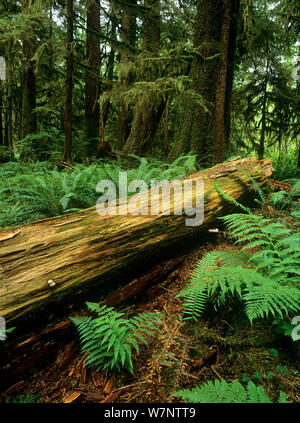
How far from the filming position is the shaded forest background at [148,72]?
4.78 meters

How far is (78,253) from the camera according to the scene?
81.7 inches

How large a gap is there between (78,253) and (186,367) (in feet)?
4.17

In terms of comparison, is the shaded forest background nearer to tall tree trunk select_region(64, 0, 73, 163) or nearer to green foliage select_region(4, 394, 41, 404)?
tall tree trunk select_region(64, 0, 73, 163)

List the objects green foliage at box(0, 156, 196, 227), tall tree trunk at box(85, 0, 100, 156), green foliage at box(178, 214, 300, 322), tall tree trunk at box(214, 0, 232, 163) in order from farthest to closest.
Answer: tall tree trunk at box(85, 0, 100, 156) → tall tree trunk at box(214, 0, 232, 163) → green foliage at box(0, 156, 196, 227) → green foliage at box(178, 214, 300, 322)

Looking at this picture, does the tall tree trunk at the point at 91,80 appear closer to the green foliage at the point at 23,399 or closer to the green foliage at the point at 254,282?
the green foliage at the point at 254,282

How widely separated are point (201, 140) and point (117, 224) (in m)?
3.78

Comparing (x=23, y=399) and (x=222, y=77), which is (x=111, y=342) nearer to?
(x=23, y=399)

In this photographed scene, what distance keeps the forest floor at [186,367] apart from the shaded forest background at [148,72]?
3.55m

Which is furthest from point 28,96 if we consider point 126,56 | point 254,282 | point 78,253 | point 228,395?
point 228,395

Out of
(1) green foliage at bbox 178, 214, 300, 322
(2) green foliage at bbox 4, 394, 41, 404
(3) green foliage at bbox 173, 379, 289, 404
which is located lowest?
(2) green foliage at bbox 4, 394, 41, 404

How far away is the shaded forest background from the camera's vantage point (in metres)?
4.78

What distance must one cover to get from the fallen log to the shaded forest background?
9.04 feet

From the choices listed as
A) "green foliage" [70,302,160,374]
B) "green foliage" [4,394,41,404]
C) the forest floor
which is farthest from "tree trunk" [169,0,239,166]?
"green foliage" [4,394,41,404]
